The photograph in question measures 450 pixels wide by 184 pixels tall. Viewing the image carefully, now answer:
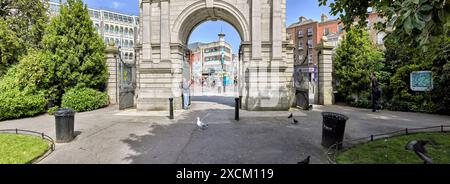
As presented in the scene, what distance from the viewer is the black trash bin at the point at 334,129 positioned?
4.74m

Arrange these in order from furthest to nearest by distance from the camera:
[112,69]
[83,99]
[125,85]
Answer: [112,69], [125,85], [83,99]

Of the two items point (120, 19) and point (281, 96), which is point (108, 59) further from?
point (120, 19)

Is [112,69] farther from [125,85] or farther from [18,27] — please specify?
[18,27]

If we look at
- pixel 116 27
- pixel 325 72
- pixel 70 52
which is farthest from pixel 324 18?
pixel 116 27

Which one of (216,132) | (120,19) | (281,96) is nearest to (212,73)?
(120,19)

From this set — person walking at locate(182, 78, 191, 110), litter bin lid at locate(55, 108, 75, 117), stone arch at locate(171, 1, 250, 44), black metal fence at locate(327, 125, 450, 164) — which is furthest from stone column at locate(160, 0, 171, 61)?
black metal fence at locate(327, 125, 450, 164)

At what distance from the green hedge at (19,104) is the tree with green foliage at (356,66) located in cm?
1759

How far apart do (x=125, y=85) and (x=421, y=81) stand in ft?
57.5

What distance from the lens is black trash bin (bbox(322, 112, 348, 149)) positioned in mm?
4738

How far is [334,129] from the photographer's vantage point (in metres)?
4.79

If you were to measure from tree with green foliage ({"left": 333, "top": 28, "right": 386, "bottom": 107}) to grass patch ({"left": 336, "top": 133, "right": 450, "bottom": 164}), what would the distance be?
7050 millimetres

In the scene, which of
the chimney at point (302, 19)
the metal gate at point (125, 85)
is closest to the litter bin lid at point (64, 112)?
the metal gate at point (125, 85)

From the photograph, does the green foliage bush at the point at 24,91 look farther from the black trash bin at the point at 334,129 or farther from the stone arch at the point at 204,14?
the black trash bin at the point at 334,129

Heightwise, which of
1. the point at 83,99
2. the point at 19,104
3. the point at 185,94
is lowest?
the point at 19,104
